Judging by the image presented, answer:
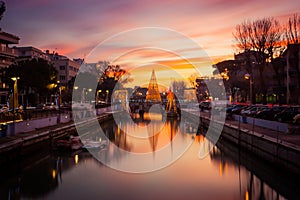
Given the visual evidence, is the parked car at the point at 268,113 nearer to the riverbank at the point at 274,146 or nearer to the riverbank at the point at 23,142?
the riverbank at the point at 274,146

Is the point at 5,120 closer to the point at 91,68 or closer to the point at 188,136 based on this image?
the point at 188,136

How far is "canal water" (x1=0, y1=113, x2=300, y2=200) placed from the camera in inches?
681

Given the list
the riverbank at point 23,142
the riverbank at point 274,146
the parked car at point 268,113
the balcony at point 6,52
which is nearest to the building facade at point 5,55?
the balcony at point 6,52

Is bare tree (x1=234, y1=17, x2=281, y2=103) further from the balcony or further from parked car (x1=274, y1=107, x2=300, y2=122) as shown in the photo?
the balcony

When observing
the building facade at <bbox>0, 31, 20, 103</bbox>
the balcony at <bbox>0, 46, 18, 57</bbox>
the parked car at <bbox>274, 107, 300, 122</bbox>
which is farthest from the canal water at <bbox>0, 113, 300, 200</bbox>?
the balcony at <bbox>0, 46, 18, 57</bbox>

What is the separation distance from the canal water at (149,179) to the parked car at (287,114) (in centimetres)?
666

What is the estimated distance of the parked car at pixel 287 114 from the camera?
3041cm

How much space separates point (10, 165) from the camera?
2136 centimetres

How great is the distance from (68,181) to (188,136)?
23604mm

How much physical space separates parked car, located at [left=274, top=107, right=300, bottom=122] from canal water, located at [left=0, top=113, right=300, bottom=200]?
6.66 m

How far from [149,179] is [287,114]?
16493 mm

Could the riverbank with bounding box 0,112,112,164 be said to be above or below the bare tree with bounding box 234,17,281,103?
below

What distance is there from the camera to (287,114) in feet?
102

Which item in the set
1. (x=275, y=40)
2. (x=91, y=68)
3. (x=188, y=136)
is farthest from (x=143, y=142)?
(x=91, y=68)
